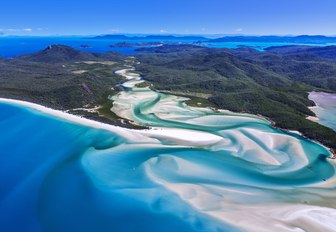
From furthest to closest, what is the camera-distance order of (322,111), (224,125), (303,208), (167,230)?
(322,111) → (224,125) → (303,208) → (167,230)

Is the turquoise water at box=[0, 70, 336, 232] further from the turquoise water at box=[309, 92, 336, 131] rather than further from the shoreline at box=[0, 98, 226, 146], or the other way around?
the turquoise water at box=[309, 92, 336, 131]

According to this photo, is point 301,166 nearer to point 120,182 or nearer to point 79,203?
point 120,182

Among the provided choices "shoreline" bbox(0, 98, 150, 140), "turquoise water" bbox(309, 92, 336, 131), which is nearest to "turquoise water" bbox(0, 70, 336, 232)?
"shoreline" bbox(0, 98, 150, 140)

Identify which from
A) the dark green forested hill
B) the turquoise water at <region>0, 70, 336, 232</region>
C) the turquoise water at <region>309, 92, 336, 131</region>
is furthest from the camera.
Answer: the turquoise water at <region>309, 92, 336, 131</region>

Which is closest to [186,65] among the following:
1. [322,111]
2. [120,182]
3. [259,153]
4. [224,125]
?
[322,111]

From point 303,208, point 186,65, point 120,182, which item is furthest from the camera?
point 186,65

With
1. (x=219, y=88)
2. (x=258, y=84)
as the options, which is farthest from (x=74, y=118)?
(x=258, y=84)
